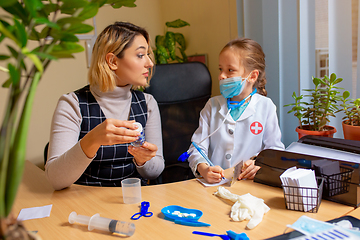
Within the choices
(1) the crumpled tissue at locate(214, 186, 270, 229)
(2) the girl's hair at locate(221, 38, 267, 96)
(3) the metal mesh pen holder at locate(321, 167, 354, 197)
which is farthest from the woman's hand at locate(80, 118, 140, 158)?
(2) the girl's hair at locate(221, 38, 267, 96)

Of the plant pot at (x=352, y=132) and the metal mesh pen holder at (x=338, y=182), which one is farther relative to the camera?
the plant pot at (x=352, y=132)

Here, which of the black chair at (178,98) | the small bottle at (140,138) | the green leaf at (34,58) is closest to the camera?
the green leaf at (34,58)

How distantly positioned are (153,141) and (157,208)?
61 centimetres

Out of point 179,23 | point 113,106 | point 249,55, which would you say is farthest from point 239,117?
point 179,23

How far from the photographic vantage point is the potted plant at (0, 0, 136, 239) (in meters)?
0.43

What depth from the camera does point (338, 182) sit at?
3.03 feet

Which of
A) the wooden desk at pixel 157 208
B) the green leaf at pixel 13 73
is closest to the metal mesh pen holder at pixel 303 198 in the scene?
the wooden desk at pixel 157 208

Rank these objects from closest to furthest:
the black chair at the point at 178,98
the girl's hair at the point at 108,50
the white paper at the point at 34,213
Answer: the white paper at the point at 34,213 → the girl's hair at the point at 108,50 → the black chair at the point at 178,98

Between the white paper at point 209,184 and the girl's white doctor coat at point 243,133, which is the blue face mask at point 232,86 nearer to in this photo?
the girl's white doctor coat at point 243,133

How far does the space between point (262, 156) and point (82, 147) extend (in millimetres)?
666

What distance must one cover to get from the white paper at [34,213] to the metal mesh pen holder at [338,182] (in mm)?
888

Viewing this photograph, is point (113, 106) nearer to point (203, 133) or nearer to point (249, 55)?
point (203, 133)

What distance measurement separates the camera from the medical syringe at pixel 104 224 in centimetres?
81

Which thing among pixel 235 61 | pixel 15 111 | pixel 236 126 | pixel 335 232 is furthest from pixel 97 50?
pixel 335 232
